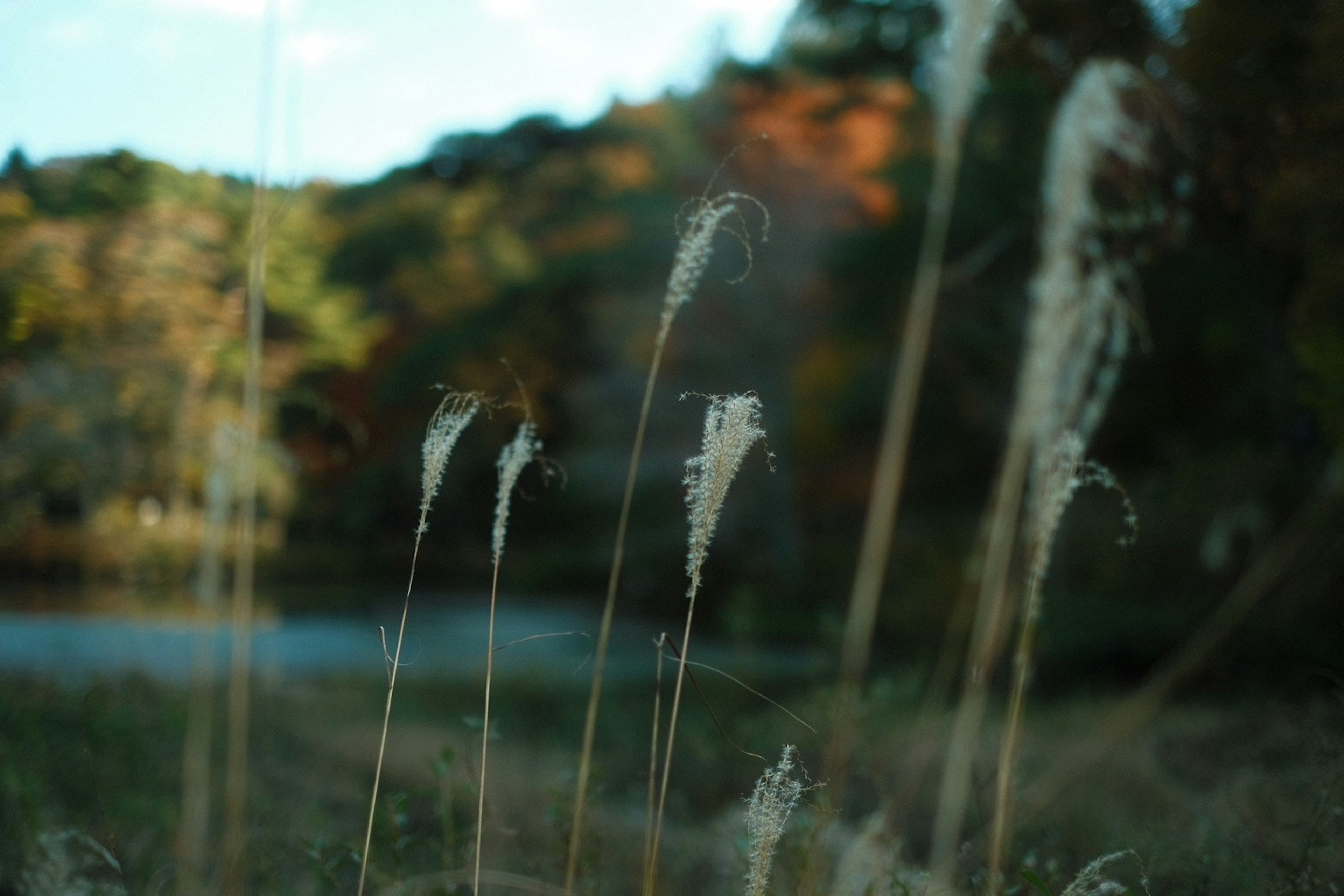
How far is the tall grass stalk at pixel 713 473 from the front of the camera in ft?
4.87

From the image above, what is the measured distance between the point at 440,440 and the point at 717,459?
1.38ft

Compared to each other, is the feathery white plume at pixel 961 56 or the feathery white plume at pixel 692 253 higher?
the feathery white plume at pixel 961 56

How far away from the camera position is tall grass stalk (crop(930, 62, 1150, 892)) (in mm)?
2182

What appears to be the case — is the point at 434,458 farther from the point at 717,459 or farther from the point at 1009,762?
the point at 1009,762

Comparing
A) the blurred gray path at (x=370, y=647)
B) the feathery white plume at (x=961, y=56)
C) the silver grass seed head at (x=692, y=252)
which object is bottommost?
the blurred gray path at (x=370, y=647)

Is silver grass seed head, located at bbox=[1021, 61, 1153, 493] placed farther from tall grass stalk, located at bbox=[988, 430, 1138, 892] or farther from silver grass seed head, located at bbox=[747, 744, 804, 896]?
silver grass seed head, located at bbox=[747, 744, 804, 896]

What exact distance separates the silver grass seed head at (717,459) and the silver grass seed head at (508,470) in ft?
0.88

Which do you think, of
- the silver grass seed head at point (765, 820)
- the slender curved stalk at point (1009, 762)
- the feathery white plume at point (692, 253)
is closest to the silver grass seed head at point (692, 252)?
the feathery white plume at point (692, 253)

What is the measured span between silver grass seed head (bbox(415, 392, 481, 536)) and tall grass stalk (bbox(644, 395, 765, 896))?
13.8 inches

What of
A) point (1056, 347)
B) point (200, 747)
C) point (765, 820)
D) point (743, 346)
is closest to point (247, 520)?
point (200, 747)

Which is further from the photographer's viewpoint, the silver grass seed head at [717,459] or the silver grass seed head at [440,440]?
the silver grass seed head at [440,440]

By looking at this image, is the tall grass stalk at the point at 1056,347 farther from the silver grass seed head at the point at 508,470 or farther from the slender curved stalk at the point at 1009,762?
the silver grass seed head at the point at 508,470

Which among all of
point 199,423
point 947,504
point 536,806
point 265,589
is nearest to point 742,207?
point 947,504

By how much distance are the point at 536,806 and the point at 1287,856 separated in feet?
8.15
